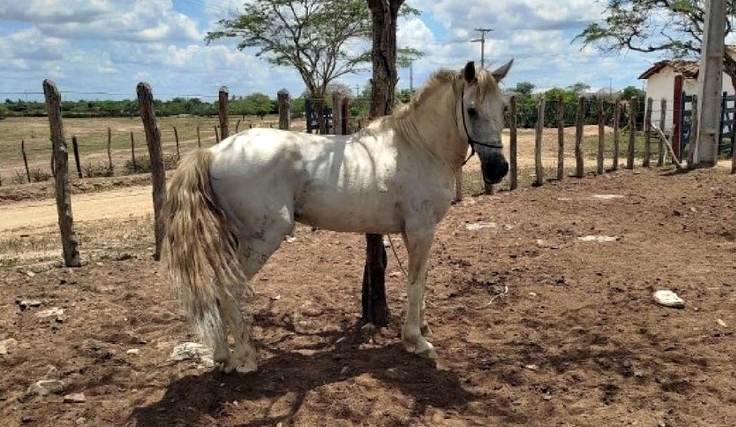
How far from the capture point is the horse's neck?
4.23m

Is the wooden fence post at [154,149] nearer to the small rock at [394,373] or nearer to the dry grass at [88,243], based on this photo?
the dry grass at [88,243]

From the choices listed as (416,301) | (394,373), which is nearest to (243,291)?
(394,373)

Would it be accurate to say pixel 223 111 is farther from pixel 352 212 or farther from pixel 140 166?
pixel 140 166

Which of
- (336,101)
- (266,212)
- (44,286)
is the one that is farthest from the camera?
(336,101)

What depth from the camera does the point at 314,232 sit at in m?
8.20

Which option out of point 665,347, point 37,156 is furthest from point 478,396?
point 37,156

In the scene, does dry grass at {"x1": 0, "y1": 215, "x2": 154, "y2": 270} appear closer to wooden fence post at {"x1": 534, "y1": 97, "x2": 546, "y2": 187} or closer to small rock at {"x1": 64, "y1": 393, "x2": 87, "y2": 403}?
small rock at {"x1": 64, "y1": 393, "x2": 87, "y2": 403}

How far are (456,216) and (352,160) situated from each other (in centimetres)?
527

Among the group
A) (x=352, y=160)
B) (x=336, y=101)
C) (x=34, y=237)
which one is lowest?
(x=34, y=237)

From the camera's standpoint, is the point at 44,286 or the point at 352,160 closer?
the point at 352,160

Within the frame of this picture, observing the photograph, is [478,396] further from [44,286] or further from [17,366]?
[44,286]

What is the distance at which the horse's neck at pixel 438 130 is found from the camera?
4.23m

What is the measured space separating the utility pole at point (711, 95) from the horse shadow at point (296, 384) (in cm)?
1273

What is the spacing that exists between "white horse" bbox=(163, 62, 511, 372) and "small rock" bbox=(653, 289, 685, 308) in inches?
82.2
